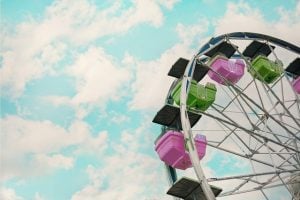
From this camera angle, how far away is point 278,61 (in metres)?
18.5

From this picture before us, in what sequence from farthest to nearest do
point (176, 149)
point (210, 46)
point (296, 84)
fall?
point (296, 84)
point (210, 46)
point (176, 149)

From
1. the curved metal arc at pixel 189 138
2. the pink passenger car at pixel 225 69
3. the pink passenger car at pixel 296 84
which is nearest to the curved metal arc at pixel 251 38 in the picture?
the pink passenger car at pixel 225 69

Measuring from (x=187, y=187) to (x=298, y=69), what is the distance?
914 centimetres

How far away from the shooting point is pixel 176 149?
13727 millimetres

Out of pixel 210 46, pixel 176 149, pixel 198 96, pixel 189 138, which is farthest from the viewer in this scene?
pixel 210 46

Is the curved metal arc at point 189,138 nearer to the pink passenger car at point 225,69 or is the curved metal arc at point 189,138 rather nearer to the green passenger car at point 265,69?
the pink passenger car at point 225,69

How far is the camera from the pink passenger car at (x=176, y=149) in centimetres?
1373

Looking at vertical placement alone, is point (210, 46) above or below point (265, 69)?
above

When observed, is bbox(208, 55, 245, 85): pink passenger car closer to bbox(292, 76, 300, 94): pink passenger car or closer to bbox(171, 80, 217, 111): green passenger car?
bbox(171, 80, 217, 111): green passenger car

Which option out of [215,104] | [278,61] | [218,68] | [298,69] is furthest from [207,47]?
[298,69]

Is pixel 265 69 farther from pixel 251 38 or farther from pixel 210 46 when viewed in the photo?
pixel 210 46

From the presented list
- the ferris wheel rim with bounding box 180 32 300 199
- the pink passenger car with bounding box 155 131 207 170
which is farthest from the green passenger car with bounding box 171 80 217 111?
the pink passenger car with bounding box 155 131 207 170

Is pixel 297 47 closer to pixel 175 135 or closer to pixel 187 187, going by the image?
pixel 175 135

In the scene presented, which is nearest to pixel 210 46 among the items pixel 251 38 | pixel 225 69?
pixel 225 69
